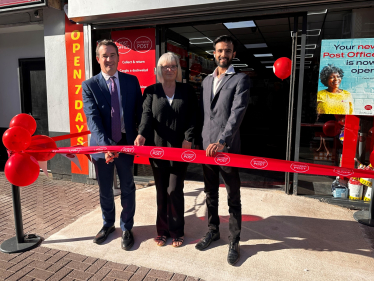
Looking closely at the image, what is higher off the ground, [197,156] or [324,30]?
[324,30]

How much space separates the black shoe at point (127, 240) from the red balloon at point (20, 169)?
116 centimetres

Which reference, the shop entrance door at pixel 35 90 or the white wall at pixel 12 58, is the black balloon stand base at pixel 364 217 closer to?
the shop entrance door at pixel 35 90

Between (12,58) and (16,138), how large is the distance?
17.3ft

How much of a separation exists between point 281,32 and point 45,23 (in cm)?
671

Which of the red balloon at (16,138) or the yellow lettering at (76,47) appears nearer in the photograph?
the red balloon at (16,138)

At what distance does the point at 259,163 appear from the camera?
108 inches

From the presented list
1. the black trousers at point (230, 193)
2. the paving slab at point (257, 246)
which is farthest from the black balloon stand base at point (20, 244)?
the black trousers at point (230, 193)

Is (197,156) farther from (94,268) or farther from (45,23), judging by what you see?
(45,23)

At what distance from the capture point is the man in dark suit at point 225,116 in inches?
109

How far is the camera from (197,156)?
9.14 feet

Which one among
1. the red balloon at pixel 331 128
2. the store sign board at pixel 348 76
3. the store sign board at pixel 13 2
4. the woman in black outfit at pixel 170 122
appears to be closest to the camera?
the woman in black outfit at pixel 170 122

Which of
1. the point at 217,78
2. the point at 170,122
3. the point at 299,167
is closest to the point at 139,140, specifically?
the point at 170,122

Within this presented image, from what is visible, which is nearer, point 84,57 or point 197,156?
point 197,156

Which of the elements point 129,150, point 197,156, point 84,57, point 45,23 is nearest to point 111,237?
point 129,150
